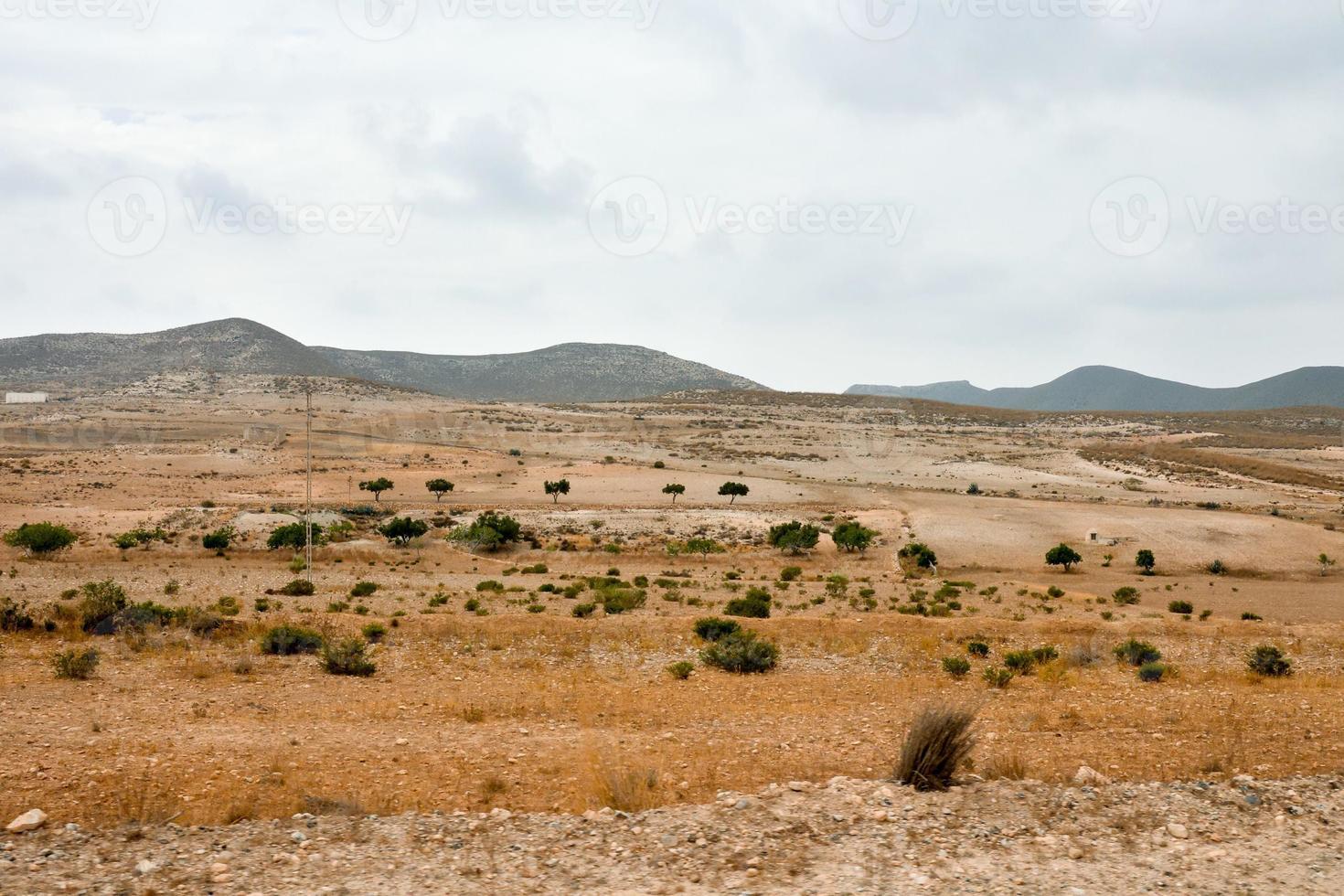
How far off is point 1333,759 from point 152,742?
13.2m

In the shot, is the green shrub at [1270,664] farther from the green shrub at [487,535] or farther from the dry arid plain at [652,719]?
the green shrub at [487,535]

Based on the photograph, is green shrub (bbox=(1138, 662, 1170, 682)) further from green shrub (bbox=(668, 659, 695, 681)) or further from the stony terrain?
green shrub (bbox=(668, 659, 695, 681))

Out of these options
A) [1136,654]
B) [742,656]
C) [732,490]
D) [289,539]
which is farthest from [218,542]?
[1136,654]

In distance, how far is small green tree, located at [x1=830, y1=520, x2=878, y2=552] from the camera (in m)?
41.1

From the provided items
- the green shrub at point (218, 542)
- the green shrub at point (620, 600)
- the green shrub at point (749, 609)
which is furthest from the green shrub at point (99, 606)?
the green shrub at point (218, 542)

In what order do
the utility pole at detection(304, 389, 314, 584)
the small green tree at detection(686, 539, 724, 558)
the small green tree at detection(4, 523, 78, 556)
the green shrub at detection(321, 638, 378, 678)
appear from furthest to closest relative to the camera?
the small green tree at detection(686, 539, 724, 558), the small green tree at detection(4, 523, 78, 556), the utility pole at detection(304, 389, 314, 584), the green shrub at detection(321, 638, 378, 678)

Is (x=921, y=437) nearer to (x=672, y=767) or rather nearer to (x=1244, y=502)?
(x=1244, y=502)

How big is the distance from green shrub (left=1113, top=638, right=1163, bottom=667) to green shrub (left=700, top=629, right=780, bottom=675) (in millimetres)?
7459

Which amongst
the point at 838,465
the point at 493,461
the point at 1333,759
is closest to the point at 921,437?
the point at 838,465

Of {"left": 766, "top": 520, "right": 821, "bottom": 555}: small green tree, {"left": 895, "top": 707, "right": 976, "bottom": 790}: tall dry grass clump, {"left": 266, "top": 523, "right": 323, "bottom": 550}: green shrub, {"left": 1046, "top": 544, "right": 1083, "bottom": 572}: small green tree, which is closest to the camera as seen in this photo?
{"left": 895, "top": 707, "right": 976, "bottom": 790}: tall dry grass clump

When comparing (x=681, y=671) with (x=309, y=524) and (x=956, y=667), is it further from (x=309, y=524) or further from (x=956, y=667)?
(x=309, y=524)

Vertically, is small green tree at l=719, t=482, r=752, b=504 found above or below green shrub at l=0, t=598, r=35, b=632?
below

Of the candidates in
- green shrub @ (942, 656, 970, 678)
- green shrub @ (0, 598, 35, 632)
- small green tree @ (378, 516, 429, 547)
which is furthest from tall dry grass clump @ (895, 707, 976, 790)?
small green tree @ (378, 516, 429, 547)

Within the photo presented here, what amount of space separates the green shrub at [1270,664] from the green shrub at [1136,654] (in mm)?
1670
